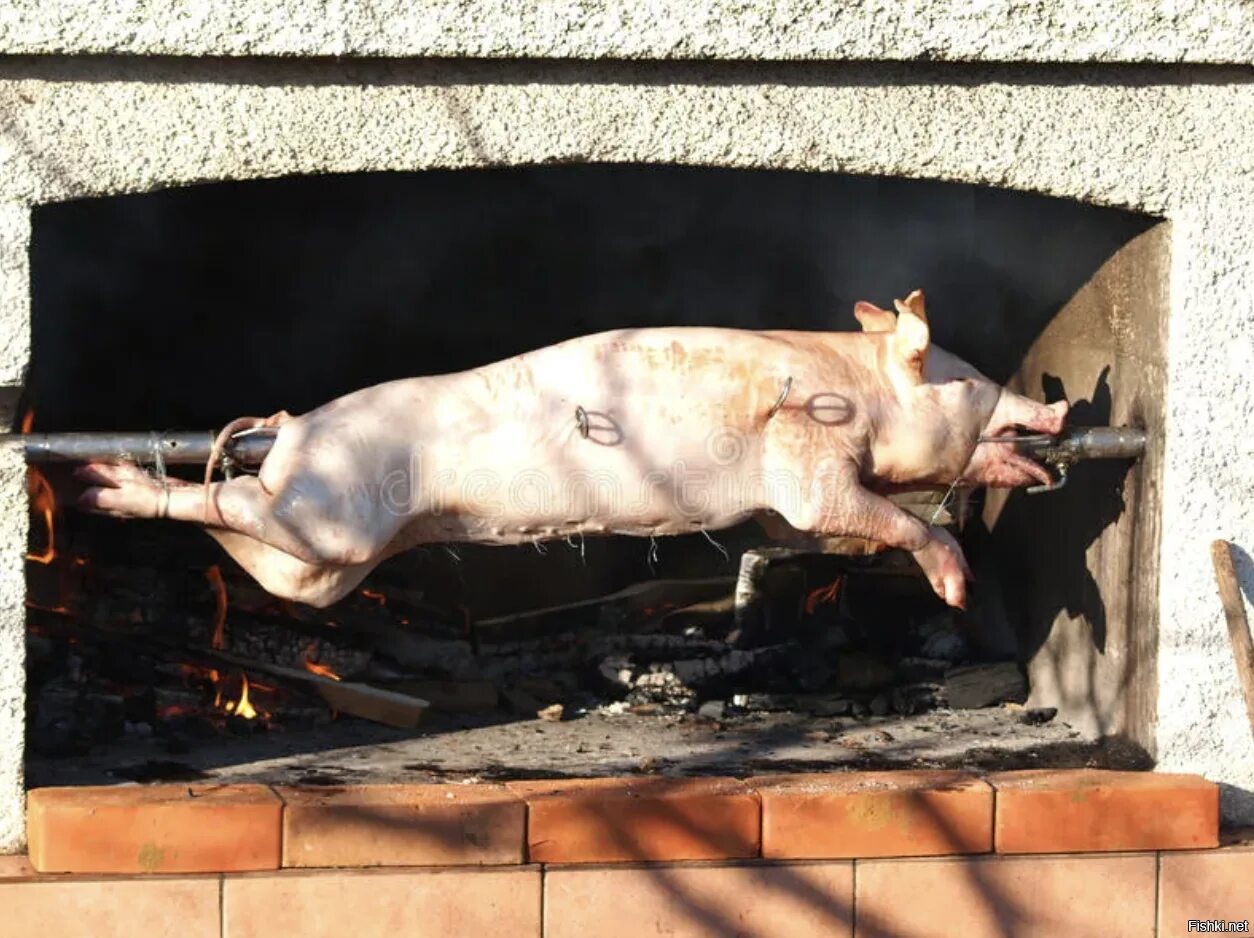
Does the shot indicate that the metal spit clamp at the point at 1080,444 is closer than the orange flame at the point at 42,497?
No

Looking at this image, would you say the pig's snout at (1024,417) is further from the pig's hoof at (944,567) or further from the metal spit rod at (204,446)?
the pig's hoof at (944,567)

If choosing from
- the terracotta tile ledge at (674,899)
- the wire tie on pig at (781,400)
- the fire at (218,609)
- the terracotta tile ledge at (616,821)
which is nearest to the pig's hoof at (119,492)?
the terracotta tile ledge at (616,821)

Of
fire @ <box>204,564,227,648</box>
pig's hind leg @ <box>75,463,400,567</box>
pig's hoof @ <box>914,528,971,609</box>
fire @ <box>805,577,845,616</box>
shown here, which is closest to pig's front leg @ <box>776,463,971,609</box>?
pig's hoof @ <box>914,528,971,609</box>

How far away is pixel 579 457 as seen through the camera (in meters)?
5.39

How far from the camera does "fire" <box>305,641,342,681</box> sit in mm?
6387

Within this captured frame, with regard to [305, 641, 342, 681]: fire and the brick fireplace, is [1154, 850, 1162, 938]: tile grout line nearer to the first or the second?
the brick fireplace

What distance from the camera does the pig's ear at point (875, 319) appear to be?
575 cm

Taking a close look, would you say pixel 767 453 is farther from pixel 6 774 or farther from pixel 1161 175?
pixel 6 774

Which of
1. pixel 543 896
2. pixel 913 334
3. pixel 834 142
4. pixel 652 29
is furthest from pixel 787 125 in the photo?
pixel 543 896

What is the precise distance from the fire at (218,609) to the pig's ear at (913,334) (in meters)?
2.13

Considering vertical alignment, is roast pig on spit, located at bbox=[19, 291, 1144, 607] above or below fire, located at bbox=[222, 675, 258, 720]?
above

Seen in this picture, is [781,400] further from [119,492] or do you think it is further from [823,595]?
[119,492]

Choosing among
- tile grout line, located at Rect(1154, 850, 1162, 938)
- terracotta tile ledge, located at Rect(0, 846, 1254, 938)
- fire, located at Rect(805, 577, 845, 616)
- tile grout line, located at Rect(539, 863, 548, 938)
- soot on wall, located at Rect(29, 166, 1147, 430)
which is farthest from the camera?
fire, located at Rect(805, 577, 845, 616)

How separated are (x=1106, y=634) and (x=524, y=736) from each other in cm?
167
